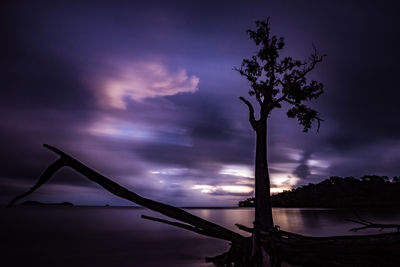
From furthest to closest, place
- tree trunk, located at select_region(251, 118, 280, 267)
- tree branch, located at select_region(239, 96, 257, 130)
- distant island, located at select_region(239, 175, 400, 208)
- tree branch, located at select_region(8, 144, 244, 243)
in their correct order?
distant island, located at select_region(239, 175, 400, 208) < tree branch, located at select_region(239, 96, 257, 130) < tree trunk, located at select_region(251, 118, 280, 267) < tree branch, located at select_region(8, 144, 244, 243)

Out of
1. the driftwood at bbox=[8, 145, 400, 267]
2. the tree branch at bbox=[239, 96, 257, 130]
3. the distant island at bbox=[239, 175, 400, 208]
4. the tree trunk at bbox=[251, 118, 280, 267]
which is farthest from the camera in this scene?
the distant island at bbox=[239, 175, 400, 208]

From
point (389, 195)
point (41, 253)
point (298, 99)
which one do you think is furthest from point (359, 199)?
point (41, 253)

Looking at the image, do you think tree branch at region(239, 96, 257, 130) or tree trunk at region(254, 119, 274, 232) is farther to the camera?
tree branch at region(239, 96, 257, 130)

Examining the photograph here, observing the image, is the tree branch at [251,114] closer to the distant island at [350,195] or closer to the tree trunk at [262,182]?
the tree trunk at [262,182]

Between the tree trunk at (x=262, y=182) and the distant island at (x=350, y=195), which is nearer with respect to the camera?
the tree trunk at (x=262, y=182)

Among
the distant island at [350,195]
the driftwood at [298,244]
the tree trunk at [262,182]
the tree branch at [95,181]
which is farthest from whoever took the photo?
the distant island at [350,195]

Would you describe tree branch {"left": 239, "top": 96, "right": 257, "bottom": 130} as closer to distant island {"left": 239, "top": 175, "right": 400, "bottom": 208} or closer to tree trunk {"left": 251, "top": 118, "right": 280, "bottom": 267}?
tree trunk {"left": 251, "top": 118, "right": 280, "bottom": 267}

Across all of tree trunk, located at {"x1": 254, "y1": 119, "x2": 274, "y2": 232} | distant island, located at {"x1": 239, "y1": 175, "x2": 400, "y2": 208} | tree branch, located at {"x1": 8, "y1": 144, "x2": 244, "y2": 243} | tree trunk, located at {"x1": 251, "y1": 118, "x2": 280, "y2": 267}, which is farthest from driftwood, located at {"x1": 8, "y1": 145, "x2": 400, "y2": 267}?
distant island, located at {"x1": 239, "y1": 175, "x2": 400, "y2": 208}

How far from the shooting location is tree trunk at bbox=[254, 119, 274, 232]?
536 inches

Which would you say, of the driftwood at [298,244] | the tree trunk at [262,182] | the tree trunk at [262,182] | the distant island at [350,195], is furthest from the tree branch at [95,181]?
the distant island at [350,195]

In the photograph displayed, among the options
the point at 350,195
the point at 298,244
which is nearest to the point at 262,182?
the point at 298,244

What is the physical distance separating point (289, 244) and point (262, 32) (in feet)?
49.9

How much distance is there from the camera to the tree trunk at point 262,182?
536 inches

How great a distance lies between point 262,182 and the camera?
14227mm
